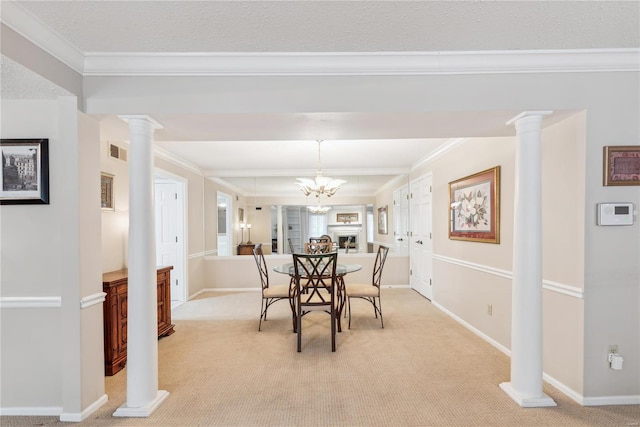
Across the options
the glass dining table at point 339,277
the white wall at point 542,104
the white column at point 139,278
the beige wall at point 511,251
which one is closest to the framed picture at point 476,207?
the beige wall at point 511,251

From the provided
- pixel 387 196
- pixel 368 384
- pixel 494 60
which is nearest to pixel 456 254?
pixel 368 384

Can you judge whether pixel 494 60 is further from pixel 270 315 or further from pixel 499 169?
pixel 270 315

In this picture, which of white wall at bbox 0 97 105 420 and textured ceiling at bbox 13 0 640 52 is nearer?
textured ceiling at bbox 13 0 640 52

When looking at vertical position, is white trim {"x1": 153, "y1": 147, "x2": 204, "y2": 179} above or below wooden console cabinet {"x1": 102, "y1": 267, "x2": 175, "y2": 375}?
above

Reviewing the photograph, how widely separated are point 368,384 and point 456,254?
7.41ft

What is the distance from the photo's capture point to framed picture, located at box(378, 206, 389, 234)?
7.11 metres

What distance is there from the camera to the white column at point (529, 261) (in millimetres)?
2205

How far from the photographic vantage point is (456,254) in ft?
13.3

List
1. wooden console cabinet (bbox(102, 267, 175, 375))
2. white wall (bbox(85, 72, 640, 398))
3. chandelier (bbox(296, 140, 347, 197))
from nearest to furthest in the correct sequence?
white wall (bbox(85, 72, 640, 398)) < wooden console cabinet (bbox(102, 267, 175, 375)) < chandelier (bbox(296, 140, 347, 197))

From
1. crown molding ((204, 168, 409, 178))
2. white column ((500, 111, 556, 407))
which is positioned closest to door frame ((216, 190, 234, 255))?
crown molding ((204, 168, 409, 178))

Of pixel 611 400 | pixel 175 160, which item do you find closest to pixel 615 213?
pixel 611 400

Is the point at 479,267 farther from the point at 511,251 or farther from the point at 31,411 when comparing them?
the point at 31,411

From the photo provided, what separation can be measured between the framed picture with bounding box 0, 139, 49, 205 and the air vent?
3.82 ft

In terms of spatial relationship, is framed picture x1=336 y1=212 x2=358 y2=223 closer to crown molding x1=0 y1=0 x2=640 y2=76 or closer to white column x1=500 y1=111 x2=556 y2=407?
white column x1=500 y1=111 x2=556 y2=407
